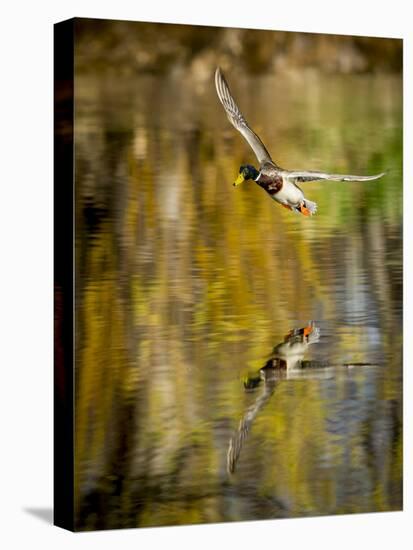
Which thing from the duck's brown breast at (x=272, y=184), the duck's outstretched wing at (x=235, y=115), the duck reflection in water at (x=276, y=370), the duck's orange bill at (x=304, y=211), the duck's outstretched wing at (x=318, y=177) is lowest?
the duck reflection in water at (x=276, y=370)

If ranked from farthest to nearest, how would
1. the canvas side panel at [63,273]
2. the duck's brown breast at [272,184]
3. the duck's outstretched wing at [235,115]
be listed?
the duck's brown breast at [272,184]
the duck's outstretched wing at [235,115]
the canvas side panel at [63,273]

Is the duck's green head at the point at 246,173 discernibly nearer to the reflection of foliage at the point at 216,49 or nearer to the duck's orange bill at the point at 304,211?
the duck's orange bill at the point at 304,211

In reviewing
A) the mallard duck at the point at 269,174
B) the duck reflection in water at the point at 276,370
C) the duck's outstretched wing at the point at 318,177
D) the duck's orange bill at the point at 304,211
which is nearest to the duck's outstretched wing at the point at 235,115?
the mallard duck at the point at 269,174

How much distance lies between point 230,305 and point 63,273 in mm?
966

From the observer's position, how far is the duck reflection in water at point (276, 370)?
9703 mm

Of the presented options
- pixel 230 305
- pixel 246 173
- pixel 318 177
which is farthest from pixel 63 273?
pixel 318 177

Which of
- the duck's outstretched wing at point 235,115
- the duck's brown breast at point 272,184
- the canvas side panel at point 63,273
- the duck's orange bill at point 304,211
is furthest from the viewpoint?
the duck's orange bill at point 304,211

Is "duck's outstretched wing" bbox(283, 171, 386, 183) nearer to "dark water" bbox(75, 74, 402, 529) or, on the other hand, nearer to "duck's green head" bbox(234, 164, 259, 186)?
"dark water" bbox(75, 74, 402, 529)

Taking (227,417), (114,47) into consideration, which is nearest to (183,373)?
(227,417)

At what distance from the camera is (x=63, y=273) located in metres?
9.46

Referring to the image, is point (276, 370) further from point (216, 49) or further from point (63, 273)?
point (216, 49)

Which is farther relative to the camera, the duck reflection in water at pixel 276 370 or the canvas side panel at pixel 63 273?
the duck reflection in water at pixel 276 370

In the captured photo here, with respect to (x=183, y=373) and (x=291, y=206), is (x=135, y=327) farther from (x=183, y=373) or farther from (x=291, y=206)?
(x=291, y=206)

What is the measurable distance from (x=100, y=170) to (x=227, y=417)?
158cm
